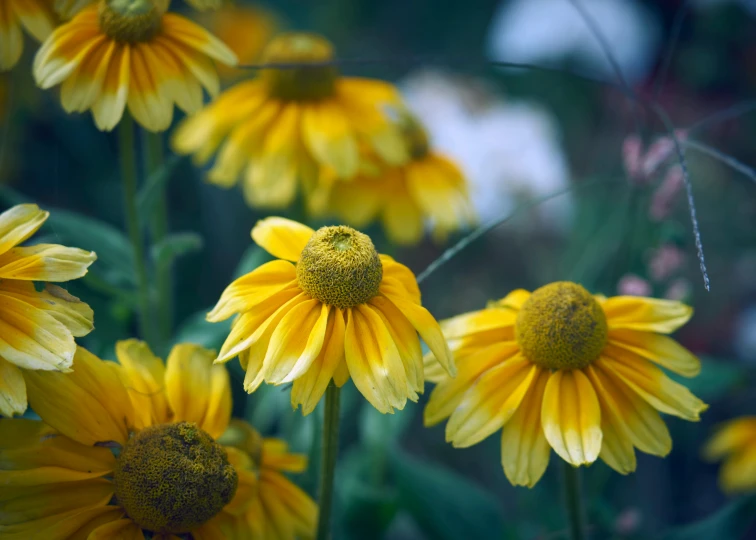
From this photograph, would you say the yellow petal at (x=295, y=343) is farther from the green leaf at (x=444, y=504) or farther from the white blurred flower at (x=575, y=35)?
the white blurred flower at (x=575, y=35)

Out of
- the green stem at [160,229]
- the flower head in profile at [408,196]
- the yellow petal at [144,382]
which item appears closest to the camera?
the yellow petal at [144,382]

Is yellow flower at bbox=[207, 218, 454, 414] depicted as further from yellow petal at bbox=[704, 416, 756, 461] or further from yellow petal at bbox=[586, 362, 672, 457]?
yellow petal at bbox=[704, 416, 756, 461]

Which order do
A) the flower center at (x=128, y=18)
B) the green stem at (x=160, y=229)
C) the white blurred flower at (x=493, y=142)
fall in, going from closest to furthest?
the flower center at (x=128, y=18) < the green stem at (x=160, y=229) < the white blurred flower at (x=493, y=142)

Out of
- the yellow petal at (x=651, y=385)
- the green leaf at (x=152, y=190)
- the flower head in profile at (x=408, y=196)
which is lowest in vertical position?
the green leaf at (x=152, y=190)

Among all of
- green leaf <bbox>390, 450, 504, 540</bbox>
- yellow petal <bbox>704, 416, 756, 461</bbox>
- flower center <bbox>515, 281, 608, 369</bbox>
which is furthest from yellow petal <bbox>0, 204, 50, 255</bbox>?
yellow petal <bbox>704, 416, 756, 461</bbox>

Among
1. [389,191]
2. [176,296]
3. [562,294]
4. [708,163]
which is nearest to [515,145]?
[708,163]

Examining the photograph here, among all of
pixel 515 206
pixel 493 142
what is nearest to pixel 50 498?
pixel 515 206

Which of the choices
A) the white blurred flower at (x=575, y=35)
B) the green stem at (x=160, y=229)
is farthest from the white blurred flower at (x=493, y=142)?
the green stem at (x=160, y=229)
